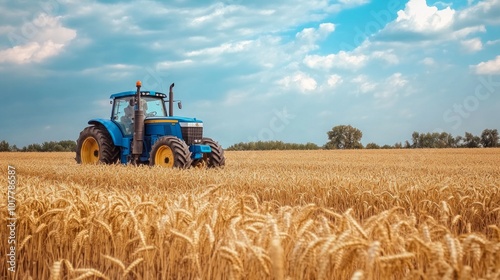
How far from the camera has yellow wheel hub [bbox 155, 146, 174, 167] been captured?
484 inches

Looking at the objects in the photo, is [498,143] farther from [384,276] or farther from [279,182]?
[384,276]

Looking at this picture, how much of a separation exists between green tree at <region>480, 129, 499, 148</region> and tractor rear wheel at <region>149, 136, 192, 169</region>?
47.0 m

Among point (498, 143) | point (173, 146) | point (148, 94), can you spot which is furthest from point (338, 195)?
point (498, 143)

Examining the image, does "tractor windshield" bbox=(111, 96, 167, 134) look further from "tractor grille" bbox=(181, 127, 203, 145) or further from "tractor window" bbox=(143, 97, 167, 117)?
"tractor grille" bbox=(181, 127, 203, 145)

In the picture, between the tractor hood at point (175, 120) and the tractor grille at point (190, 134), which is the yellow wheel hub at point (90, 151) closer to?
the tractor hood at point (175, 120)

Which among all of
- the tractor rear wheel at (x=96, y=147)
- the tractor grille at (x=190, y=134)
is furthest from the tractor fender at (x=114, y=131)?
the tractor grille at (x=190, y=134)

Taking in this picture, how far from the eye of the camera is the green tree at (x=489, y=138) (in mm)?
51094

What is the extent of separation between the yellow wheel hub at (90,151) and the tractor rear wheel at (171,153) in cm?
355

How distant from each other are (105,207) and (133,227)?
39 centimetres

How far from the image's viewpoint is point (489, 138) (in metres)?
52.2

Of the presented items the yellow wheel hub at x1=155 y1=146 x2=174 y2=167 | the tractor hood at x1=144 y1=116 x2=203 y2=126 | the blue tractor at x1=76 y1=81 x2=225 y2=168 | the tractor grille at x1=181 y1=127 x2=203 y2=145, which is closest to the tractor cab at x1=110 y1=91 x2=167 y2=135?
the blue tractor at x1=76 y1=81 x2=225 y2=168

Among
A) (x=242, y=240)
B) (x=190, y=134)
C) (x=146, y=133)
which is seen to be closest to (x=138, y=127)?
(x=146, y=133)

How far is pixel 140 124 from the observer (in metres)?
13.0

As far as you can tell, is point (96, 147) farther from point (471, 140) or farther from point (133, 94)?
point (471, 140)
